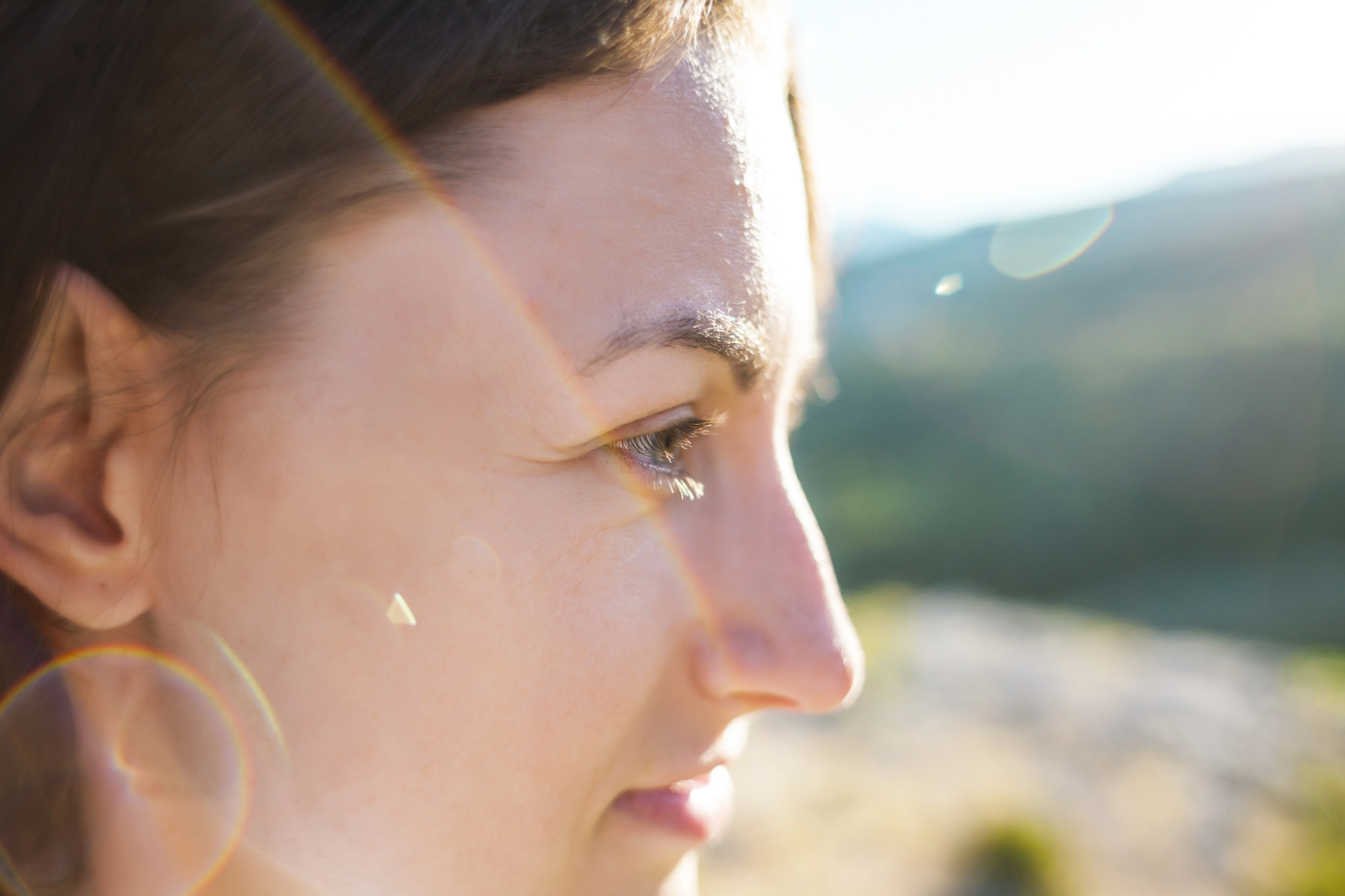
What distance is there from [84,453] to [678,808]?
0.83 m

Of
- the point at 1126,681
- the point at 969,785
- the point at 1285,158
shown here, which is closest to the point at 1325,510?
the point at 1285,158

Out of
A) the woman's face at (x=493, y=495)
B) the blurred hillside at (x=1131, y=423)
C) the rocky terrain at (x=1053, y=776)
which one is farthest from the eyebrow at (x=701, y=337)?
the blurred hillside at (x=1131, y=423)

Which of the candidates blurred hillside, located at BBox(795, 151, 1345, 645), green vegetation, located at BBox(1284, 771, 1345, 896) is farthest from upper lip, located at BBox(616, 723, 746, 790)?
blurred hillside, located at BBox(795, 151, 1345, 645)

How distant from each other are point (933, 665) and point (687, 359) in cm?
481

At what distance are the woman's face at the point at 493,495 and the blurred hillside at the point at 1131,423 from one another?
12186 millimetres

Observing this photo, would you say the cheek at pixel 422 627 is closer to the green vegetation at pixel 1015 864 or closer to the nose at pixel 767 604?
the nose at pixel 767 604

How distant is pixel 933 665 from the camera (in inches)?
211

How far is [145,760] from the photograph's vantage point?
113 centimetres

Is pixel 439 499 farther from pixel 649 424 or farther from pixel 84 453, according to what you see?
pixel 84 453

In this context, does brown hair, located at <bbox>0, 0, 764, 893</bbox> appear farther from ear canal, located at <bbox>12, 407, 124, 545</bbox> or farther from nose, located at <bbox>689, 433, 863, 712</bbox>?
nose, located at <bbox>689, 433, 863, 712</bbox>

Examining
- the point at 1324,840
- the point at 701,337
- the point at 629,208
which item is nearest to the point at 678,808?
the point at 701,337

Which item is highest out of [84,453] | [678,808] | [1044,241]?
[84,453]

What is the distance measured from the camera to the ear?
969 millimetres

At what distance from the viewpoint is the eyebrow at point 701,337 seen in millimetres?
978
